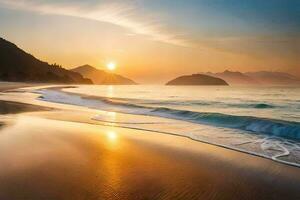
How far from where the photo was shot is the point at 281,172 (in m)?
6.91

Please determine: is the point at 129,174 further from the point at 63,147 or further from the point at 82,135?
the point at 82,135

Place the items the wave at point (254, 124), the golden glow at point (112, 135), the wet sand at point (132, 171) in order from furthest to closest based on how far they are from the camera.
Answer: the wave at point (254, 124) → the golden glow at point (112, 135) → the wet sand at point (132, 171)

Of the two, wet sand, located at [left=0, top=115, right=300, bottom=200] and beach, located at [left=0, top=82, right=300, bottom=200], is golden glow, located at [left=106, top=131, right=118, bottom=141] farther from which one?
wet sand, located at [left=0, top=115, right=300, bottom=200]

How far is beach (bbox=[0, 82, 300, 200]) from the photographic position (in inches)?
209

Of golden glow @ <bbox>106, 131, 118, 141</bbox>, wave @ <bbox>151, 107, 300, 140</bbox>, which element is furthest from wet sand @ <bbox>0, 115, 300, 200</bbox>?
wave @ <bbox>151, 107, 300, 140</bbox>

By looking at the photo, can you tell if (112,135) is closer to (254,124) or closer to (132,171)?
(132,171)

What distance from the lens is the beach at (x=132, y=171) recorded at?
5.32 m

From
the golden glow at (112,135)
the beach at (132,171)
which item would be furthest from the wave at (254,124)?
the golden glow at (112,135)

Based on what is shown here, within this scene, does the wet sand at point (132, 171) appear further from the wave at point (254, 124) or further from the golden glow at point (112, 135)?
the wave at point (254, 124)

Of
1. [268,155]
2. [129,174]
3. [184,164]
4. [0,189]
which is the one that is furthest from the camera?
[268,155]

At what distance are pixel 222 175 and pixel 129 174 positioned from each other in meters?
1.96

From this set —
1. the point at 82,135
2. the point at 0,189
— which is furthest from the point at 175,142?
the point at 0,189

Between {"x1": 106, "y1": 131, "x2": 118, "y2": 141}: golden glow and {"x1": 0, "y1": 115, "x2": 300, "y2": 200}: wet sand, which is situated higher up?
{"x1": 0, "y1": 115, "x2": 300, "y2": 200}: wet sand

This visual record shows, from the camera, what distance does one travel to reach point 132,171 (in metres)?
6.61
